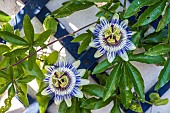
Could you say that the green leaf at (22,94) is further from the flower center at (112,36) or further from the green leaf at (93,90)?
the flower center at (112,36)

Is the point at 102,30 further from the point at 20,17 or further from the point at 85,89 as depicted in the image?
the point at 20,17

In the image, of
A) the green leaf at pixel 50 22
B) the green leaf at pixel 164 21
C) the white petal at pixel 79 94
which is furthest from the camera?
the green leaf at pixel 50 22

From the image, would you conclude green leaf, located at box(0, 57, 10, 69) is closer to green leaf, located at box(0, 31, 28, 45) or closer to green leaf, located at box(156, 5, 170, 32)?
green leaf, located at box(0, 31, 28, 45)

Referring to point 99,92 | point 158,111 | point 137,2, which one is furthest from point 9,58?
point 158,111

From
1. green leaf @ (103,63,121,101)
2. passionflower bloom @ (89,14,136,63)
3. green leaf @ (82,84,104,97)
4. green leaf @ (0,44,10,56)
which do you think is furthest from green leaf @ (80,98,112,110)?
green leaf @ (0,44,10,56)

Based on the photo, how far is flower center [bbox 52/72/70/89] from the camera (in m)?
1.33

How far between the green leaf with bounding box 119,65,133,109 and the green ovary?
20 centimetres

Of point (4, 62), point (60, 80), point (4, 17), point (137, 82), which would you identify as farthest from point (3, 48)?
point (137, 82)

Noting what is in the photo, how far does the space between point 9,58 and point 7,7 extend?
36 centimetres

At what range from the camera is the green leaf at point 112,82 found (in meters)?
1.34

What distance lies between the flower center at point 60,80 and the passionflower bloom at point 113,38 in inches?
5.7

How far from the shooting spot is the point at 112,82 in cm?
135

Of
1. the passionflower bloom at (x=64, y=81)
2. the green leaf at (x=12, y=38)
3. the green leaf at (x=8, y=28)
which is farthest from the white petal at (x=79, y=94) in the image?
the green leaf at (x=8, y=28)

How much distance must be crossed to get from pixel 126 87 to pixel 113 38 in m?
0.20
